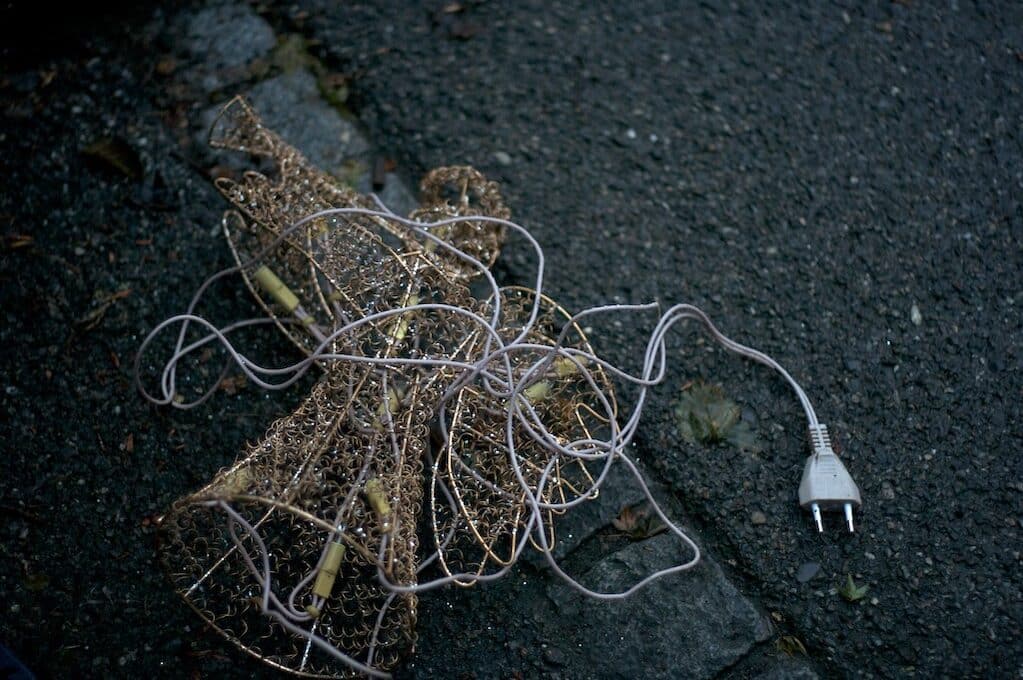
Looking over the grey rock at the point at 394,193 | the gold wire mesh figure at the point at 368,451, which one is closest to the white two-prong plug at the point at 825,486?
the gold wire mesh figure at the point at 368,451

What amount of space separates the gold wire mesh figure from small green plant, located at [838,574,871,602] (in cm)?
45

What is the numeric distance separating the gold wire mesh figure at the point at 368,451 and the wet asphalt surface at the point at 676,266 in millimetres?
103

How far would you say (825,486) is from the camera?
1.54 meters

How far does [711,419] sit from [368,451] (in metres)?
0.63

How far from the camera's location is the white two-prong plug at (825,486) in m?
1.54

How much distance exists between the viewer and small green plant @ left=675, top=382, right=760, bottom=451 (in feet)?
5.45

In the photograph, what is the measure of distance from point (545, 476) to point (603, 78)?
3.34 ft

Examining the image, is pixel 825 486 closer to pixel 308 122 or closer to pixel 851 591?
pixel 851 591

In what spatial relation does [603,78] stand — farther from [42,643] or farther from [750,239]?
[42,643]

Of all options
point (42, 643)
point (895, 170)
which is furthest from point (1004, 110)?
point (42, 643)

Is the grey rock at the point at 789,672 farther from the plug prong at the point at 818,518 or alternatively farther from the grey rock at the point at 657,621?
the plug prong at the point at 818,518

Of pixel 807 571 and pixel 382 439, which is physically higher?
pixel 382 439

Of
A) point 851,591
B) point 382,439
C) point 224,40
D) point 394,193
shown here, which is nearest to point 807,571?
point 851,591

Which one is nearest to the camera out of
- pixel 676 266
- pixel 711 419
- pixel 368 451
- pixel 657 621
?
pixel 368 451
